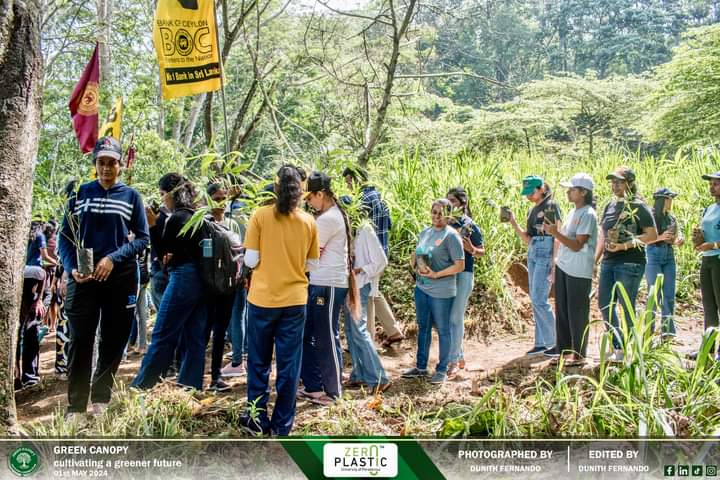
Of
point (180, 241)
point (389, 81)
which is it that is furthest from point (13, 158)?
point (389, 81)

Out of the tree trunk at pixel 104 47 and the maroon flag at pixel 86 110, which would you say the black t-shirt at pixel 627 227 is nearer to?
the maroon flag at pixel 86 110

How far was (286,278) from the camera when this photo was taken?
162 inches

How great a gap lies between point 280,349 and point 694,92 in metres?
16.1

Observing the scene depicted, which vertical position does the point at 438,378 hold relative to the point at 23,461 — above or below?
below

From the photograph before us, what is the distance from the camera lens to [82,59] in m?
16.2

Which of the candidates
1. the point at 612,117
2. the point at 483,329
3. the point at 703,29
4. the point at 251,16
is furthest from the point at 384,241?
the point at 612,117

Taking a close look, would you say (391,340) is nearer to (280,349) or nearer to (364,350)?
(364,350)

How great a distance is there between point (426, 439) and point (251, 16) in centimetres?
1229

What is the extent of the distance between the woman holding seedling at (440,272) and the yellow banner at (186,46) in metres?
2.47

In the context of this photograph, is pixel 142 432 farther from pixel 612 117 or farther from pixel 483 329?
pixel 612 117

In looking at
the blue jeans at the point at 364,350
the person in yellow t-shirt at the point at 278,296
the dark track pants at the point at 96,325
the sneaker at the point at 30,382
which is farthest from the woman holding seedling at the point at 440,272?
the sneaker at the point at 30,382

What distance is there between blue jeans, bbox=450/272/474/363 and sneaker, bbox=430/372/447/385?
0.90 feet

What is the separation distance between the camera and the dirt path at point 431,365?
515 centimetres

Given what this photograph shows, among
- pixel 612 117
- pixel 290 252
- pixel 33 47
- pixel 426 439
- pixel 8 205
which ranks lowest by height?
pixel 426 439
